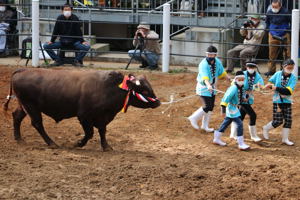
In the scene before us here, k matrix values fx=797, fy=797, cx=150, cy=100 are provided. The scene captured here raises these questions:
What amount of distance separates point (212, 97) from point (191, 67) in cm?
557

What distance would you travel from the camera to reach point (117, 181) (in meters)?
10.4

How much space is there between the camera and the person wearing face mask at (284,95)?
12.9m

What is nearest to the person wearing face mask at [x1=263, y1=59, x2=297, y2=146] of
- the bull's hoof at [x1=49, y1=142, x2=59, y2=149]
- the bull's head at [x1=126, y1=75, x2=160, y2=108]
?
the bull's head at [x1=126, y1=75, x2=160, y2=108]

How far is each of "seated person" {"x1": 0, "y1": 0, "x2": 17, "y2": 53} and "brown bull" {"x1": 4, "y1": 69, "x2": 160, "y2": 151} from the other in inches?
295

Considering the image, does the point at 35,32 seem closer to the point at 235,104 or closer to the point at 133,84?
the point at 133,84

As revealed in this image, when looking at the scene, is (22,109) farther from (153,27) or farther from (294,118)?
(153,27)

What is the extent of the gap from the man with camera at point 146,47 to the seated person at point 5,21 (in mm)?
3486

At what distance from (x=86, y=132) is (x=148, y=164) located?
4.75ft

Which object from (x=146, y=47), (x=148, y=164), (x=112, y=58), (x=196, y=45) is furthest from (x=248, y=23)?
(x=148, y=164)

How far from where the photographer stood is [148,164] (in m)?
11.4

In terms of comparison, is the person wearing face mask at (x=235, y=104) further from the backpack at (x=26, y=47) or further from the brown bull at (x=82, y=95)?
the backpack at (x=26, y=47)

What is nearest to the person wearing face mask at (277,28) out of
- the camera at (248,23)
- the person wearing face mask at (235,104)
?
the camera at (248,23)

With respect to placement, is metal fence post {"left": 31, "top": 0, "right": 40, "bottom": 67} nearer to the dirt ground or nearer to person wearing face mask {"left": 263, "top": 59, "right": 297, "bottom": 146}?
the dirt ground

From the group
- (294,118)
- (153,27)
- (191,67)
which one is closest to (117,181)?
(294,118)
